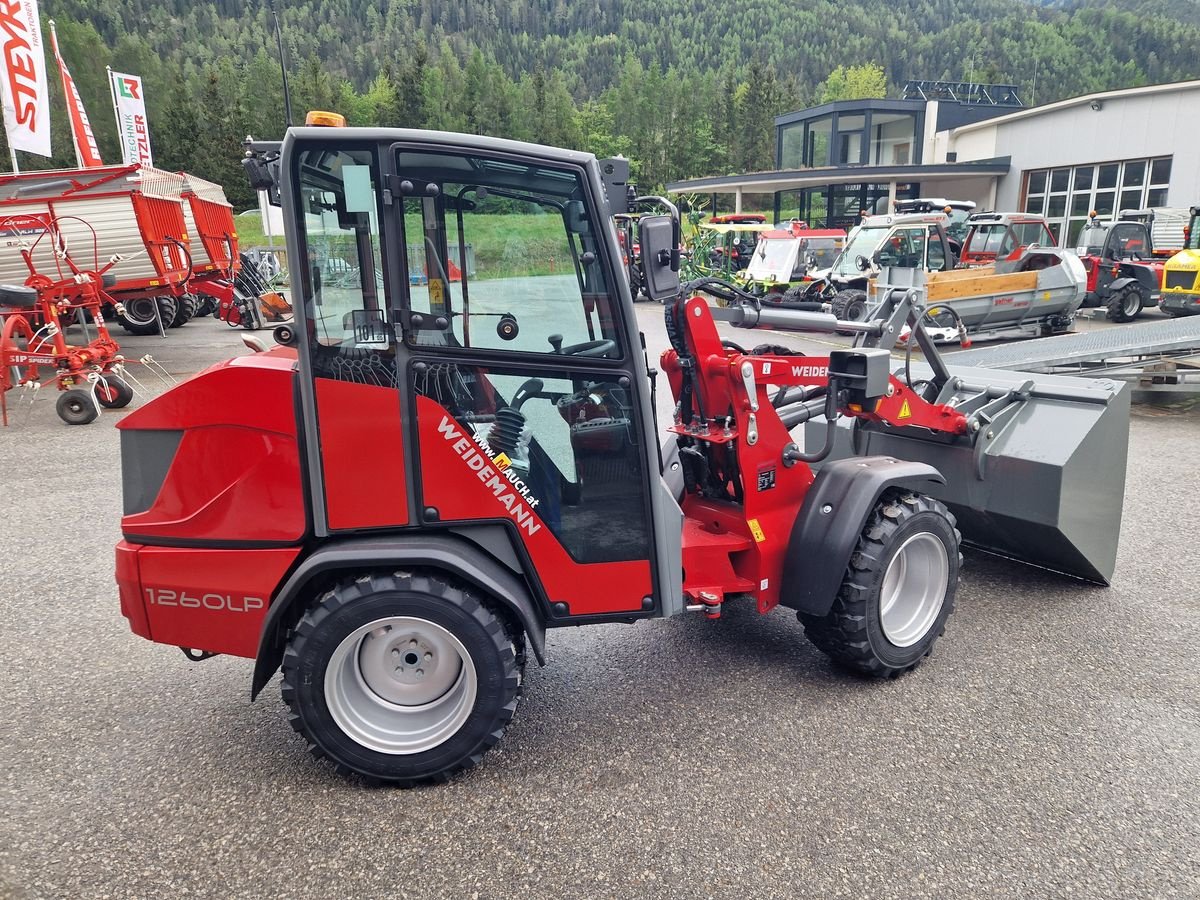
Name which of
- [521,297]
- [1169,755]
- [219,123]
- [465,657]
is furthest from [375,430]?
[219,123]

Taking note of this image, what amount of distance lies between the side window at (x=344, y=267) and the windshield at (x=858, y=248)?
14.4 meters

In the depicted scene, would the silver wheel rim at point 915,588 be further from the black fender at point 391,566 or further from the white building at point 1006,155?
the white building at point 1006,155

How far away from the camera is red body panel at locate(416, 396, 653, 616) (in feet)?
9.27

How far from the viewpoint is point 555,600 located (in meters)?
3.06

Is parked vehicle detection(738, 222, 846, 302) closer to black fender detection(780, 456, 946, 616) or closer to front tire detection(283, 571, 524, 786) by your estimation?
black fender detection(780, 456, 946, 616)

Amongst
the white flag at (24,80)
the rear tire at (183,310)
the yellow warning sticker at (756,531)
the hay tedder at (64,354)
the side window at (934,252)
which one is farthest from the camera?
the rear tire at (183,310)

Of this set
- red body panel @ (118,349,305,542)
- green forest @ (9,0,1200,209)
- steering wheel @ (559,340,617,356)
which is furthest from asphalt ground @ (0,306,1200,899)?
green forest @ (9,0,1200,209)

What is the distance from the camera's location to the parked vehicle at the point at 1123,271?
54.4ft

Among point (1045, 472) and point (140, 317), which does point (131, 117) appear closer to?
point (140, 317)

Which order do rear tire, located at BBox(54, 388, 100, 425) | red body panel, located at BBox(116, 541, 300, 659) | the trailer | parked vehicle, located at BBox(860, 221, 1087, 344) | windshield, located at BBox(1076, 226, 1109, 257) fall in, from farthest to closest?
windshield, located at BBox(1076, 226, 1109, 257)
parked vehicle, located at BBox(860, 221, 1087, 344)
rear tire, located at BBox(54, 388, 100, 425)
the trailer
red body panel, located at BBox(116, 541, 300, 659)

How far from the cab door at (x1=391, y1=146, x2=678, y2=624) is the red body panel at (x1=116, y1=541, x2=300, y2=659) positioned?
613 millimetres

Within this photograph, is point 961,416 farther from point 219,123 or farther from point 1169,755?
point 219,123

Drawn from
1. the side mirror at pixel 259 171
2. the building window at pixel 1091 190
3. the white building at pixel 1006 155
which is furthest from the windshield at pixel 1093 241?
the side mirror at pixel 259 171

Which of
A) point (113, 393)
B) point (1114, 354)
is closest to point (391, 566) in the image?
point (1114, 354)
